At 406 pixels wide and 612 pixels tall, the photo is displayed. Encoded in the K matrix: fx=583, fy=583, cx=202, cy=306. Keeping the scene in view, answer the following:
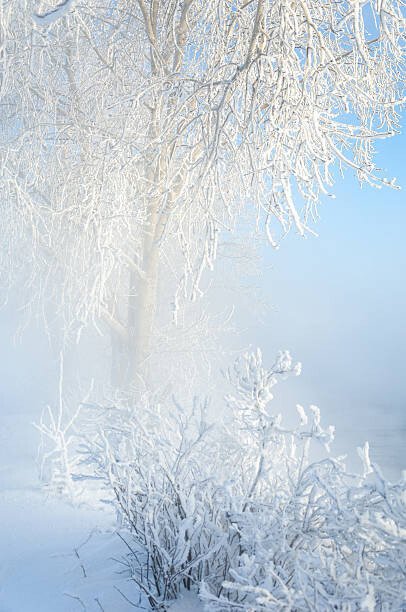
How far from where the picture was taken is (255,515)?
8.90 feet

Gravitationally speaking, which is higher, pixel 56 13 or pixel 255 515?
pixel 56 13

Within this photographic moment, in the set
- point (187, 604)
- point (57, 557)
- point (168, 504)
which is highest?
point (168, 504)

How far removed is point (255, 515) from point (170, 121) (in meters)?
3.27

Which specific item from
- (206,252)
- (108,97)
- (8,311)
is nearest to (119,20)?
(108,97)

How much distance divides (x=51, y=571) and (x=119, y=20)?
16.1 ft

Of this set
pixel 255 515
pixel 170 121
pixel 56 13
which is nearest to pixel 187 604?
pixel 255 515

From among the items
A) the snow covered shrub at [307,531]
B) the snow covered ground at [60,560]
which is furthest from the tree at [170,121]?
the snow covered ground at [60,560]

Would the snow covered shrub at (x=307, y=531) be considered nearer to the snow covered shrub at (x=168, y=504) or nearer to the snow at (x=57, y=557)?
the snow covered shrub at (x=168, y=504)

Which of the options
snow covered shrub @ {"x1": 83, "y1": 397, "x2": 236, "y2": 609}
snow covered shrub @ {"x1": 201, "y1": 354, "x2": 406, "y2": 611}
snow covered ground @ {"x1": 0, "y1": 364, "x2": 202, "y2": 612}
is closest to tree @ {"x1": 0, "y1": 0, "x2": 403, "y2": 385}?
snow covered shrub @ {"x1": 83, "y1": 397, "x2": 236, "y2": 609}

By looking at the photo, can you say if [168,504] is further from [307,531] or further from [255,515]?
[307,531]

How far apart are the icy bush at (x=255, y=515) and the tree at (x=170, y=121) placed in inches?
42.4

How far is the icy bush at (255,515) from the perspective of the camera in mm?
2195

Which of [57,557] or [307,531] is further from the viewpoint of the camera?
[57,557]

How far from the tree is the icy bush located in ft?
3.54
